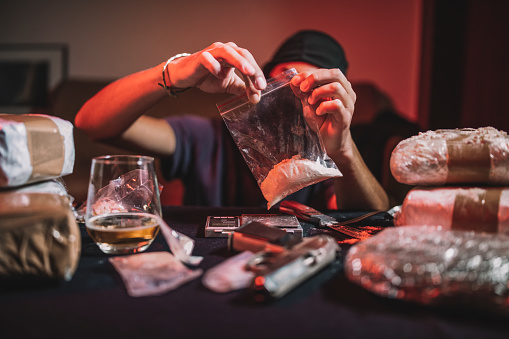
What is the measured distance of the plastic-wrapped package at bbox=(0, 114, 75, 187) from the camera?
1.31ft

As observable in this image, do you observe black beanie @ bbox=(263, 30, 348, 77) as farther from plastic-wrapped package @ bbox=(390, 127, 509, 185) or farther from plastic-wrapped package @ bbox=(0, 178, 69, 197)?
plastic-wrapped package @ bbox=(0, 178, 69, 197)

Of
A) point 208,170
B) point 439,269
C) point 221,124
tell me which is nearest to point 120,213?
point 439,269

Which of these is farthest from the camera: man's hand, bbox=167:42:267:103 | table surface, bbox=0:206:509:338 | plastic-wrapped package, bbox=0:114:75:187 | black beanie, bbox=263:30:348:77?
black beanie, bbox=263:30:348:77

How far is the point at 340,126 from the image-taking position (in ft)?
2.19

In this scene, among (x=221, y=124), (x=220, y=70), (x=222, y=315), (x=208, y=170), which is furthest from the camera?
(x=221, y=124)

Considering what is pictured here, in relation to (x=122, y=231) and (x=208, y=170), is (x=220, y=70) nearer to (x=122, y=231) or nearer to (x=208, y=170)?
(x=122, y=231)

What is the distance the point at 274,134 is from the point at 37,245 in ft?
1.36

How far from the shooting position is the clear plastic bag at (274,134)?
610 millimetres

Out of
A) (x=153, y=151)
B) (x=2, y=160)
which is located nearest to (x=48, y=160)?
(x=2, y=160)

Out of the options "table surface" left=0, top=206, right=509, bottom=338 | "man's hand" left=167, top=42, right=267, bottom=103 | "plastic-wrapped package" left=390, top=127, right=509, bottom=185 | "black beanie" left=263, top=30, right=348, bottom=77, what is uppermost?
"black beanie" left=263, top=30, right=348, bottom=77

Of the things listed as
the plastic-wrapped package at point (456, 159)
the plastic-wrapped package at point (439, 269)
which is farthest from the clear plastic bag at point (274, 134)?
the plastic-wrapped package at point (439, 269)

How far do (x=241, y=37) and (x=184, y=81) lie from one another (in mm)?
1504

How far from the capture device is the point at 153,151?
117 cm

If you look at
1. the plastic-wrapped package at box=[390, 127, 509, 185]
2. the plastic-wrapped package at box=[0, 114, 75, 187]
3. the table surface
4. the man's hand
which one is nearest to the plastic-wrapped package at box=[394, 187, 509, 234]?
the plastic-wrapped package at box=[390, 127, 509, 185]
